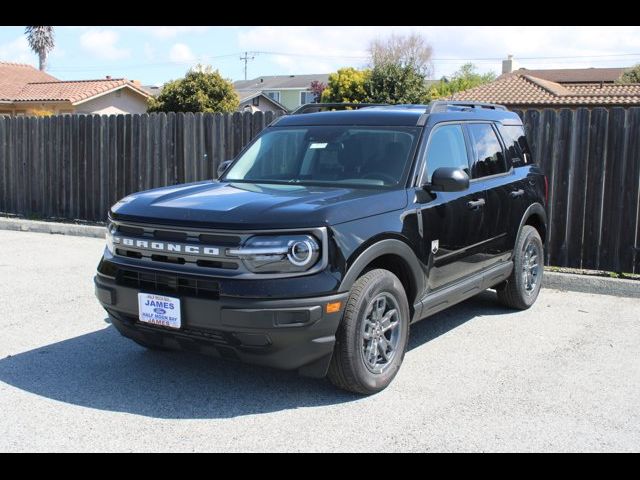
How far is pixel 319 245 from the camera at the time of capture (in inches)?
169

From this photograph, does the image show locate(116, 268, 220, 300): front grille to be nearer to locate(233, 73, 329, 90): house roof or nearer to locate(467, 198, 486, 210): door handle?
locate(467, 198, 486, 210): door handle

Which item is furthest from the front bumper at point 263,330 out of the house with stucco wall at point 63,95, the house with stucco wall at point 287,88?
the house with stucco wall at point 287,88

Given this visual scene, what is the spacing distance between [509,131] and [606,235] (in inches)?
98.6

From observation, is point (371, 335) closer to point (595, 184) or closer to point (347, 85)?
point (595, 184)

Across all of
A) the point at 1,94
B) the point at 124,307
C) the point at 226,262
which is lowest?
the point at 124,307

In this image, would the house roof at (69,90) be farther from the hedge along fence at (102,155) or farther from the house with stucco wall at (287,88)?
the house with stucco wall at (287,88)

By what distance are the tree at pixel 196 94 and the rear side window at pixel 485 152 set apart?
23682 mm

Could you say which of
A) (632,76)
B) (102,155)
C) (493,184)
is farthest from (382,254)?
(632,76)

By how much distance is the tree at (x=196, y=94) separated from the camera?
2916 cm

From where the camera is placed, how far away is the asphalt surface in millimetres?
4031

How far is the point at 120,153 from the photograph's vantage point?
41.2ft

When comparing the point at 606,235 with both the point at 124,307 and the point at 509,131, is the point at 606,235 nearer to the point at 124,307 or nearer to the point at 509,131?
the point at 509,131

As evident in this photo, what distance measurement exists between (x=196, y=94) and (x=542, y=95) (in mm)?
15588
